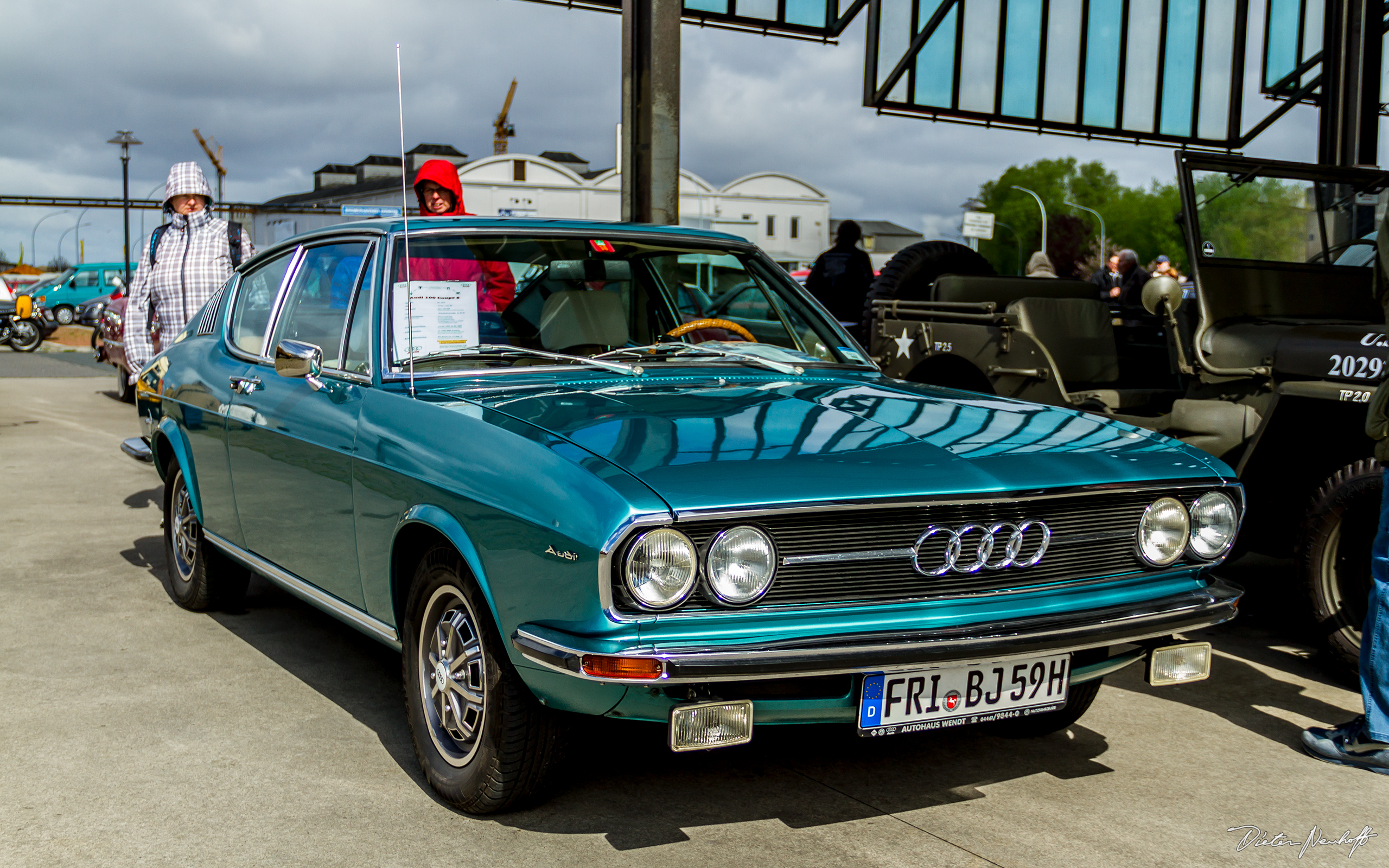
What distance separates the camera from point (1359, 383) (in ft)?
16.5

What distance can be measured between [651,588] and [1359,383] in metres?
3.53

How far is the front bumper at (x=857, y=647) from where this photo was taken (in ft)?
9.09

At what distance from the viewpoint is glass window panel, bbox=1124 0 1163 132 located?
13875 millimetres

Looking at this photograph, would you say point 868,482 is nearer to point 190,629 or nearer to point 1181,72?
point 190,629

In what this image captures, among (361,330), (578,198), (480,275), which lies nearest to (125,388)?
(361,330)

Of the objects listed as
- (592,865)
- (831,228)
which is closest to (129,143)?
(592,865)

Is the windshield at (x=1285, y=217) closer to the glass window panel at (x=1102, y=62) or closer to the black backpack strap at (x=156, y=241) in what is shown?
the black backpack strap at (x=156, y=241)

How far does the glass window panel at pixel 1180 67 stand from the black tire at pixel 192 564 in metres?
11.7

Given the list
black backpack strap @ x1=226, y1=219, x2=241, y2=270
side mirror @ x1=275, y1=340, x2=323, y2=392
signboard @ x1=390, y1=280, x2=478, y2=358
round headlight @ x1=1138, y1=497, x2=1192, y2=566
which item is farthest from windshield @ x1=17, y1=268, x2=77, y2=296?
round headlight @ x1=1138, y1=497, x2=1192, y2=566

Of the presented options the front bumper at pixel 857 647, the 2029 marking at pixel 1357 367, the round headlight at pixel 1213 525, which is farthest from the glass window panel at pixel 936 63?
the front bumper at pixel 857 647

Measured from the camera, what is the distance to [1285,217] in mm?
6301

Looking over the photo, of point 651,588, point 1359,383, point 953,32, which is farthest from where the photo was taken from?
point 953,32

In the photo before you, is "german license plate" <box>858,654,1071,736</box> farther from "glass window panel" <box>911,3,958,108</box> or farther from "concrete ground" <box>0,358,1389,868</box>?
"glass window panel" <box>911,3,958,108</box>

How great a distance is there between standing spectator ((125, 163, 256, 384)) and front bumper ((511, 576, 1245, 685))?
5.06m
